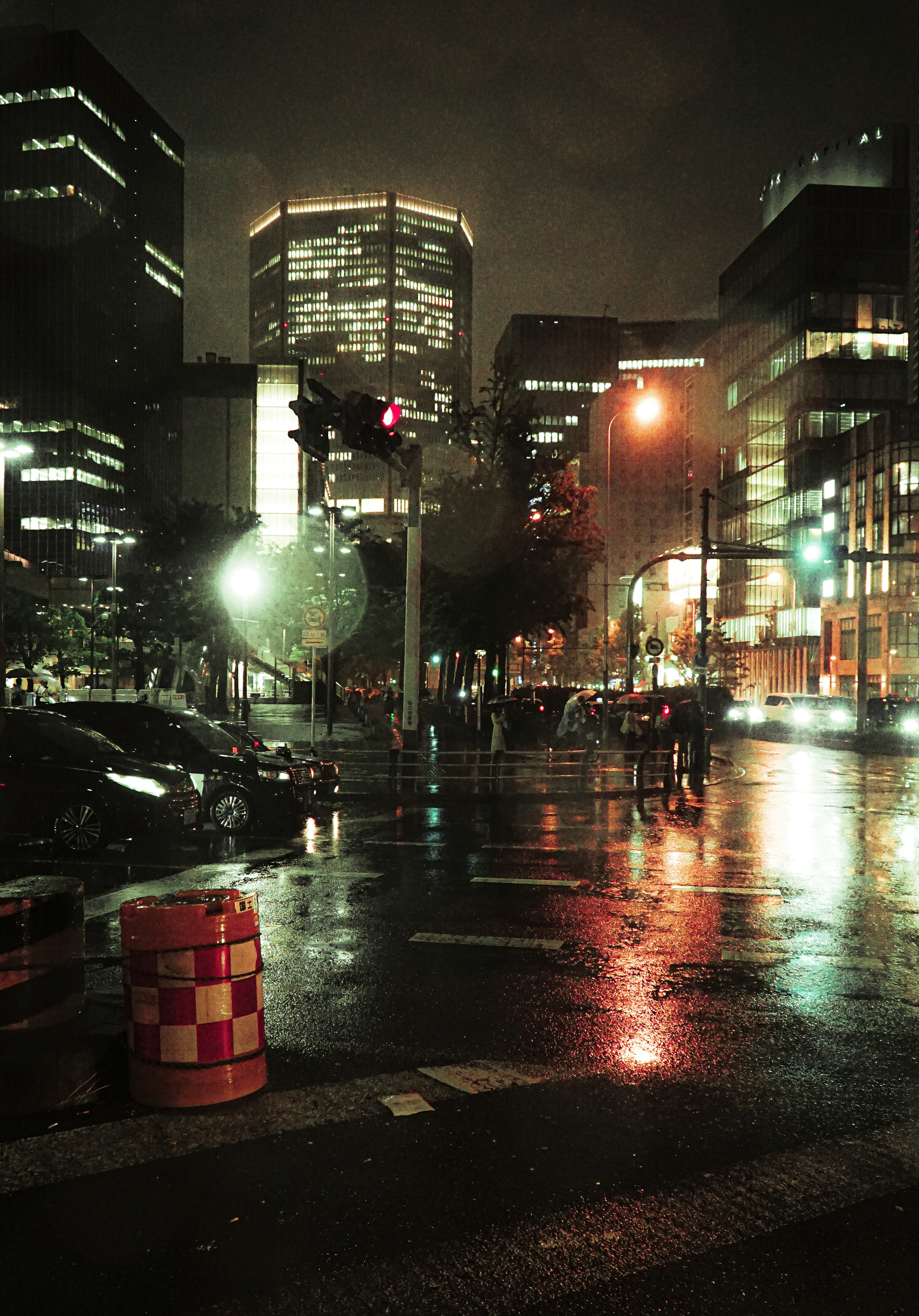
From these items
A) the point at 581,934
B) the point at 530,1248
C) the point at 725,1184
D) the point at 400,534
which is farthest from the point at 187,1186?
the point at 400,534

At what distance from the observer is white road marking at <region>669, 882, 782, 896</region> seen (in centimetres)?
1052

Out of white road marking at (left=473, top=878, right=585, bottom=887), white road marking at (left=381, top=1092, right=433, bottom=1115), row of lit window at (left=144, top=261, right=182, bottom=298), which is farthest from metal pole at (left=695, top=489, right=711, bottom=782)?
row of lit window at (left=144, top=261, right=182, bottom=298)

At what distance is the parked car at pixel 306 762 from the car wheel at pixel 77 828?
368 centimetres

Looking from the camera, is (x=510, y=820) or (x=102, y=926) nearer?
(x=102, y=926)

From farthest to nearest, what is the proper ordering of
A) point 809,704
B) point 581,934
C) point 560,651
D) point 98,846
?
1. point 560,651
2. point 809,704
3. point 98,846
4. point 581,934

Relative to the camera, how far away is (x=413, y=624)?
23188 mm

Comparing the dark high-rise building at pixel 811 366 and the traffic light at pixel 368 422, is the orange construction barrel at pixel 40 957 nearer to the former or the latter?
the traffic light at pixel 368 422

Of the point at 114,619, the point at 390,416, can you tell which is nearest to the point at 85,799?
the point at 390,416

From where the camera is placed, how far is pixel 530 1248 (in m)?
3.79

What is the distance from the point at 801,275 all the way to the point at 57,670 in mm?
72623

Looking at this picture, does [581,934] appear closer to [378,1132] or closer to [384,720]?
[378,1132]

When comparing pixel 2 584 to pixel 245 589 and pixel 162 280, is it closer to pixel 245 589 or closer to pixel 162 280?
pixel 245 589

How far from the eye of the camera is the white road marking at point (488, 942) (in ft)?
27.4

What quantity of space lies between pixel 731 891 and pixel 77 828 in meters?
7.35
